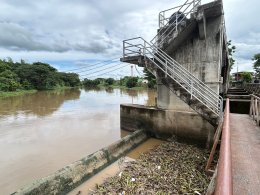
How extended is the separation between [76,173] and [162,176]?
241 centimetres

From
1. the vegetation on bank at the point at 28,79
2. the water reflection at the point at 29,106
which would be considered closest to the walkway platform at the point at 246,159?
the water reflection at the point at 29,106

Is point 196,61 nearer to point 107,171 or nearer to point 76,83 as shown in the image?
point 107,171

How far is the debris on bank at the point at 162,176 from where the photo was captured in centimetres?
459

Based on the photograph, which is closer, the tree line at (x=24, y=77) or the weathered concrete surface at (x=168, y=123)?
the weathered concrete surface at (x=168, y=123)

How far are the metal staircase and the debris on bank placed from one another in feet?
5.62

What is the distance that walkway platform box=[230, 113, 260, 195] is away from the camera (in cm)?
231

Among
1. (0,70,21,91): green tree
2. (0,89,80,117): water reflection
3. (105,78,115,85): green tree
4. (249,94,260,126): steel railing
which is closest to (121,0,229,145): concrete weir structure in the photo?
(249,94,260,126): steel railing

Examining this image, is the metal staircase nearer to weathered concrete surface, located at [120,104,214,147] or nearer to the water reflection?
weathered concrete surface, located at [120,104,214,147]

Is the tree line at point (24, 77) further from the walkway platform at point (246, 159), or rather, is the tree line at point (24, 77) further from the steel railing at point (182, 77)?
the walkway platform at point (246, 159)

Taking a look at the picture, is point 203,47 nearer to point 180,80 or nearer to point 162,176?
point 180,80

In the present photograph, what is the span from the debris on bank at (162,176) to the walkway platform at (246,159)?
5.00 feet

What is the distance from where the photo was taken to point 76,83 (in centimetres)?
6881

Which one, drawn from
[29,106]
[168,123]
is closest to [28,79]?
[29,106]

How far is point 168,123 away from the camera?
8484 millimetres
